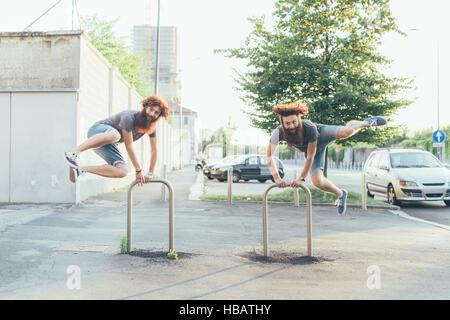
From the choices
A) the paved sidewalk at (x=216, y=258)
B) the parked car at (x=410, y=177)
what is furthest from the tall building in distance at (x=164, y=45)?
the paved sidewalk at (x=216, y=258)

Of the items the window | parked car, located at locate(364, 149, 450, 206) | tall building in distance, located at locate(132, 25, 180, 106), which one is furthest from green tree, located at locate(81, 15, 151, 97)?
tall building in distance, located at locate(132, 25, 180, 106)

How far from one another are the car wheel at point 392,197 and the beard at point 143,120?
1106cm

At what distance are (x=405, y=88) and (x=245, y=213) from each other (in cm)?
641

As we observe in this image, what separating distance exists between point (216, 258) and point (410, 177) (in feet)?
31.4

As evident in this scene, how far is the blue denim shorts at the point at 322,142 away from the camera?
5.47 metres

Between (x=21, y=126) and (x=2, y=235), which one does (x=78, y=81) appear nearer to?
(x=21, y=126)

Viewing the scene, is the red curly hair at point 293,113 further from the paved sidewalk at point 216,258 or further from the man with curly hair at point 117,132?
the paved sidewalk at point 216,258

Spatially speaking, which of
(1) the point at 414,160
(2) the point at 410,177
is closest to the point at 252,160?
(1) the point at 414,160

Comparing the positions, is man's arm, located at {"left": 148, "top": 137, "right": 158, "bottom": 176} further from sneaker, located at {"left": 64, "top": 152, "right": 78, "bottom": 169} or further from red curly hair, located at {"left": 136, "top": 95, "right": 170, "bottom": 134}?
sneaker, located at {"left": 64, "top": 152, "right": 78, "bottom": 169}

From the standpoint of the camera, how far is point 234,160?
2416cm

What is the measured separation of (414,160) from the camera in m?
14.6

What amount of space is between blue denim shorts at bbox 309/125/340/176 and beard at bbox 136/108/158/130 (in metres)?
2.05

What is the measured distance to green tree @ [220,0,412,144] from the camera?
A: 12.5 m

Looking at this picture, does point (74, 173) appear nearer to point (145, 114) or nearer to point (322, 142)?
point (145, 114)
